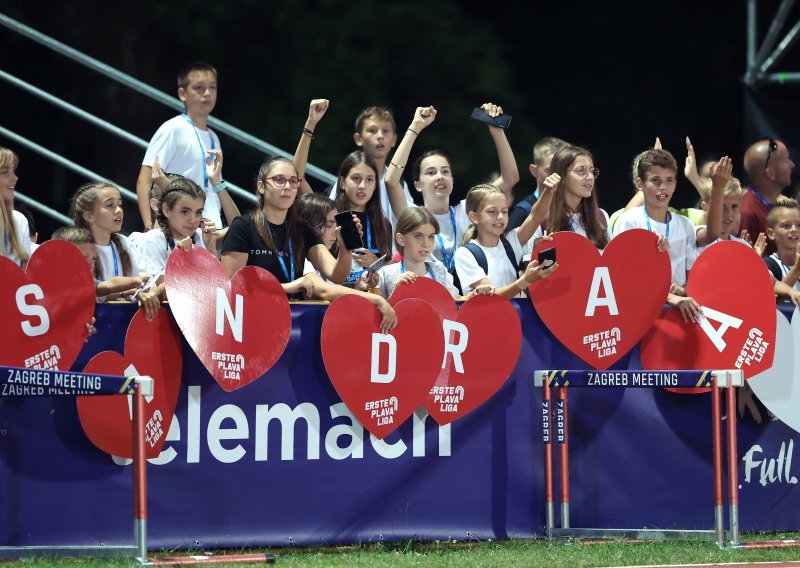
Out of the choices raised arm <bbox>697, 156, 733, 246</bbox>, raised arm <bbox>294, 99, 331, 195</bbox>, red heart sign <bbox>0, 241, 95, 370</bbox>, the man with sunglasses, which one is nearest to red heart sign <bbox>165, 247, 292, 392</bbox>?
red heart sign <bbox>0, 241, 95, 370</bbox>

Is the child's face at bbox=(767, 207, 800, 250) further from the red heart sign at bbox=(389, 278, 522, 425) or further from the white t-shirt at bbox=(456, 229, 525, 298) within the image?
the red heart sign at bbox=(389, 278, 522, 425)

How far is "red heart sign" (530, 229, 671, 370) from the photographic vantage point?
870cm

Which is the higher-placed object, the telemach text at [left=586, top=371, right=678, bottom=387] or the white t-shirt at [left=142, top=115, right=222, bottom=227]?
the white t-shirt at [left=142, top=115, right=222, bottom=227]

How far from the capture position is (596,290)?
8.83 m

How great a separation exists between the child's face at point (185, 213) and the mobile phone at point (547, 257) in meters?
1.95

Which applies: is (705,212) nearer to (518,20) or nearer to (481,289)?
(481,289)

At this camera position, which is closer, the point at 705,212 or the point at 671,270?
the point at 671,270

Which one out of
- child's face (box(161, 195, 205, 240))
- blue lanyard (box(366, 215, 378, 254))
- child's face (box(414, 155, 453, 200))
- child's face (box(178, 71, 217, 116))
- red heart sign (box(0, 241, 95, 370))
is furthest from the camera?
child's face (box(178, 71, 217, 116))

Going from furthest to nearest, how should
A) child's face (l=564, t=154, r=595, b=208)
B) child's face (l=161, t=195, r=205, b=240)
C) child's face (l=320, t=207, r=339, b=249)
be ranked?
child's face (l=564, t=154, r=595, b=208) → child's face (l=320, t=207, r=339, b=249) → child's face (l=161, t=195, r=205, b=240)

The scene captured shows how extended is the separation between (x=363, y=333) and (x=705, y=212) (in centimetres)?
319

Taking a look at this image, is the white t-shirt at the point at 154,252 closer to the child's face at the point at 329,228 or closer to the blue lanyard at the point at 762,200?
the child's face at the point at 329,228

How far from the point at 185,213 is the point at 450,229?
2.05 m

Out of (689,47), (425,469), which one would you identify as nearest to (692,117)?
(689,47)

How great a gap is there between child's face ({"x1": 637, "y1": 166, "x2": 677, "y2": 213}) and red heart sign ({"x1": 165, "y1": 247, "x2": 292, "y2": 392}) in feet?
8.82
